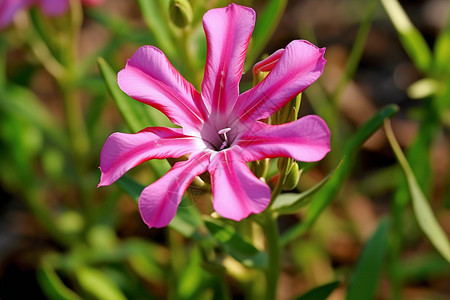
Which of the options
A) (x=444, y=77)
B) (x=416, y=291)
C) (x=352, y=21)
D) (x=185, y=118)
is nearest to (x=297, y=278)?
(x=416, y=291)

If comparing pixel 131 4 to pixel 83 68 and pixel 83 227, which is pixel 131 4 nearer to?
pixel 83 68

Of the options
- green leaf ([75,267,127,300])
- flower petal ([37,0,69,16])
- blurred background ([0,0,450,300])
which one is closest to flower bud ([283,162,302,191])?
blurred background ([0,0,450,300])

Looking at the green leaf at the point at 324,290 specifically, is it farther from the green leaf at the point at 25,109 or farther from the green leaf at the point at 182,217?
the green leaf at the point at 25,109

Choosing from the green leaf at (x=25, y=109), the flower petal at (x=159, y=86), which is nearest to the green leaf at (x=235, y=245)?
the flower petal at (x=159, y=86)

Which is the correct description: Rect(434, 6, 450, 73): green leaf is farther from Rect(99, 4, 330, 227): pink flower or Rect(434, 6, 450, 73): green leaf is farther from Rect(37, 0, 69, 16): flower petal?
Rect(37, 0, 69, 16): flower petal

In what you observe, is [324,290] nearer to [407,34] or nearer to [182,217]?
[182,217]

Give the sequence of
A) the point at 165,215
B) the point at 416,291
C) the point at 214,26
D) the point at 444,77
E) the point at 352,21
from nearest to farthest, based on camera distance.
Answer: the point at 165,215
the point at 214,26
the point at 444,77
the point at 416,291
the point at 352,21

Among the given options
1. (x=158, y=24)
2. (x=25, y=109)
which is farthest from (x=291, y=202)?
(x=25, y=109)
